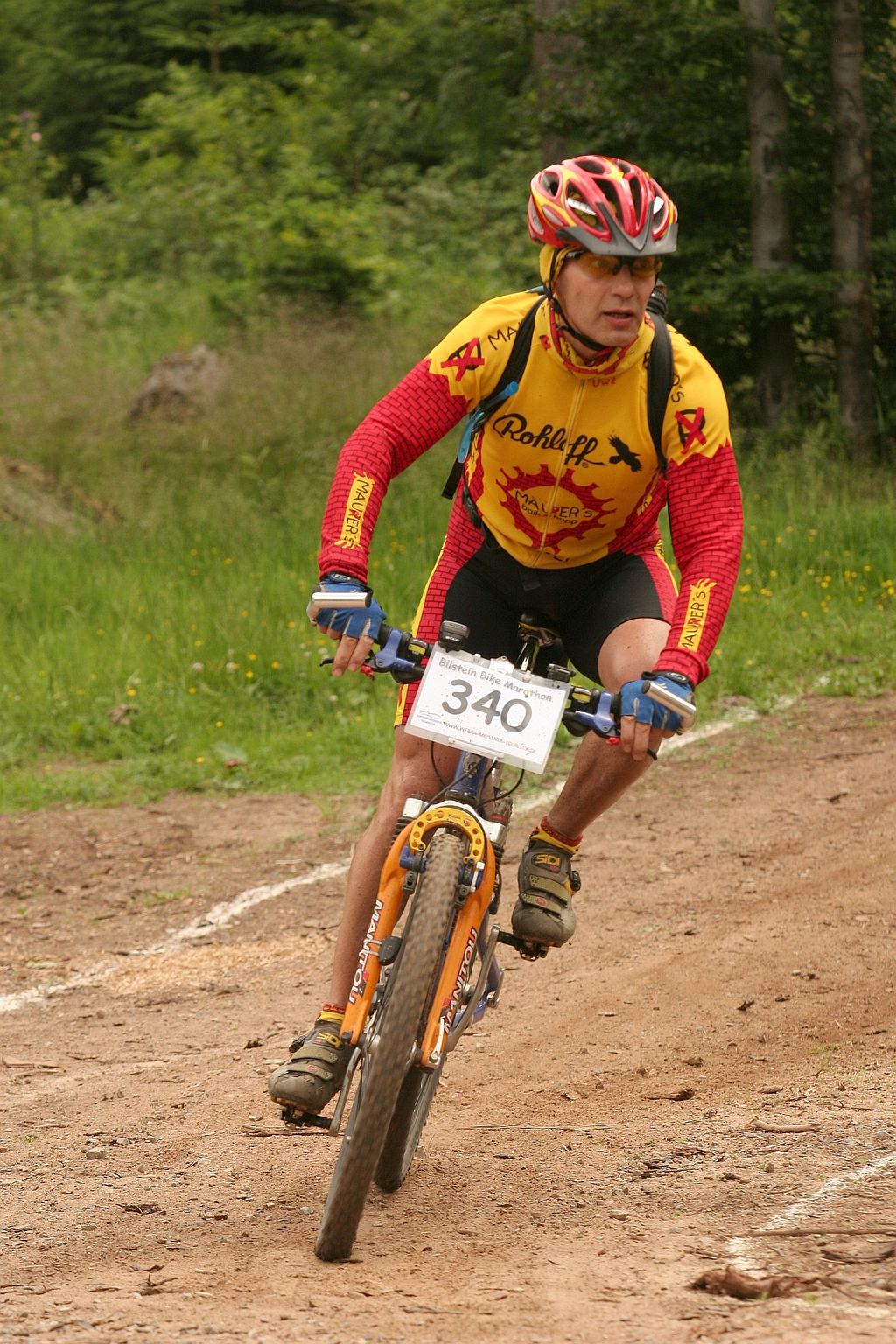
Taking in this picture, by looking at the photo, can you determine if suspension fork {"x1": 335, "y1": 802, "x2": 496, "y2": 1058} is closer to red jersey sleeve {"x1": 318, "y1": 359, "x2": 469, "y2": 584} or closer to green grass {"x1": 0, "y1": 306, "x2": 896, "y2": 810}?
red jersey sleeve {"x1": 318, "y1": 359, "x2": 469, "y2": 584}

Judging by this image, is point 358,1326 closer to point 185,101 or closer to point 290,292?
point 290,292

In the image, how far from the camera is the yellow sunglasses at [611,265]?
3.90m

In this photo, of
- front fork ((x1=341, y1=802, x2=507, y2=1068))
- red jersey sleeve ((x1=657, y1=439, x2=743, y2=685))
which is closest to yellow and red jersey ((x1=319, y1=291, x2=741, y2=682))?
red jersey sleeve ((x1=657, y1=439, x2=743, y2=685))

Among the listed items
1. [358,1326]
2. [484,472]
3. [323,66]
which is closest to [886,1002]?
[484,472]

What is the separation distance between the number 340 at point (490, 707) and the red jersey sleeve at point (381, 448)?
1.30ft

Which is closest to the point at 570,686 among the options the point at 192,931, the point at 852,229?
the point at 192,931

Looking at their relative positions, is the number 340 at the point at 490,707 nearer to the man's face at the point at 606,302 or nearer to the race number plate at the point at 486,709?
the race number plate at the point at 486,709

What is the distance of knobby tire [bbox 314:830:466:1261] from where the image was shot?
327cm

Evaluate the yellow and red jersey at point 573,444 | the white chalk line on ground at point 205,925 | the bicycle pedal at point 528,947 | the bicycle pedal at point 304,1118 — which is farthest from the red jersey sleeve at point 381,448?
the white chalk line on ground at point 205,925

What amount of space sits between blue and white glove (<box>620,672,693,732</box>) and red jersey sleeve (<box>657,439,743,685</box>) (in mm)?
A: 159

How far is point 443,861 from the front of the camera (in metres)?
3.55

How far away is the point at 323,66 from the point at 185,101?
207 cm

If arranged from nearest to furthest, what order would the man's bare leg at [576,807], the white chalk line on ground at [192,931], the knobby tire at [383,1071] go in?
the knobby tire at [383,1071], the man's bare leg at [576,807], the white chalk line on ground at [192,931]

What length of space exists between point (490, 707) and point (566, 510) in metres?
0.81
